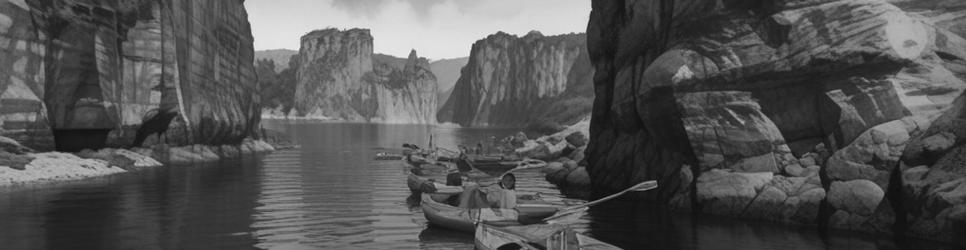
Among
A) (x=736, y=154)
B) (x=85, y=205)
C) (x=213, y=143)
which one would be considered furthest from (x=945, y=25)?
(x=213, y=143)

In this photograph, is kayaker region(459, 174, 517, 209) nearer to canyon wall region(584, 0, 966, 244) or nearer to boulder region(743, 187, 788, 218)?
canyon wall region(584, 0, 966, 244)

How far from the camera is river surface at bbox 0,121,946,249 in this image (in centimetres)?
1747

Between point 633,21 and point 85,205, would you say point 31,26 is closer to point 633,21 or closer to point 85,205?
point 85,205

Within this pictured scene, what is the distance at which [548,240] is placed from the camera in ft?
46.2

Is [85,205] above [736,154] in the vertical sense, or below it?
below

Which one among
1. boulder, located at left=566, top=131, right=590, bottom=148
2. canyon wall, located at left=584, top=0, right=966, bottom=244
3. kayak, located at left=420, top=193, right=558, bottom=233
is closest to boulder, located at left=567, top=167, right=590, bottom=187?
canyon wall, located at left=584, top=0, right=966, bottom=244

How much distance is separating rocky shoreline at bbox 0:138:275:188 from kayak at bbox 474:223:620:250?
2412 centimetres

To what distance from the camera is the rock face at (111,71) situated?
107 ft

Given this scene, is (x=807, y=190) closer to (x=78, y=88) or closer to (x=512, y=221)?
(x=512, y=221)

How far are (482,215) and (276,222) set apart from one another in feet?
24.0

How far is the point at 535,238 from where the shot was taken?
15297 mm

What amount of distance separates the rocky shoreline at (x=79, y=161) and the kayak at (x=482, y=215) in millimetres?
20717

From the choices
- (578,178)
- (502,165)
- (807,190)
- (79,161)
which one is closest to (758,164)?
(807,190)

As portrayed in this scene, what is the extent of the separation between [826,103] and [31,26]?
37055mm
